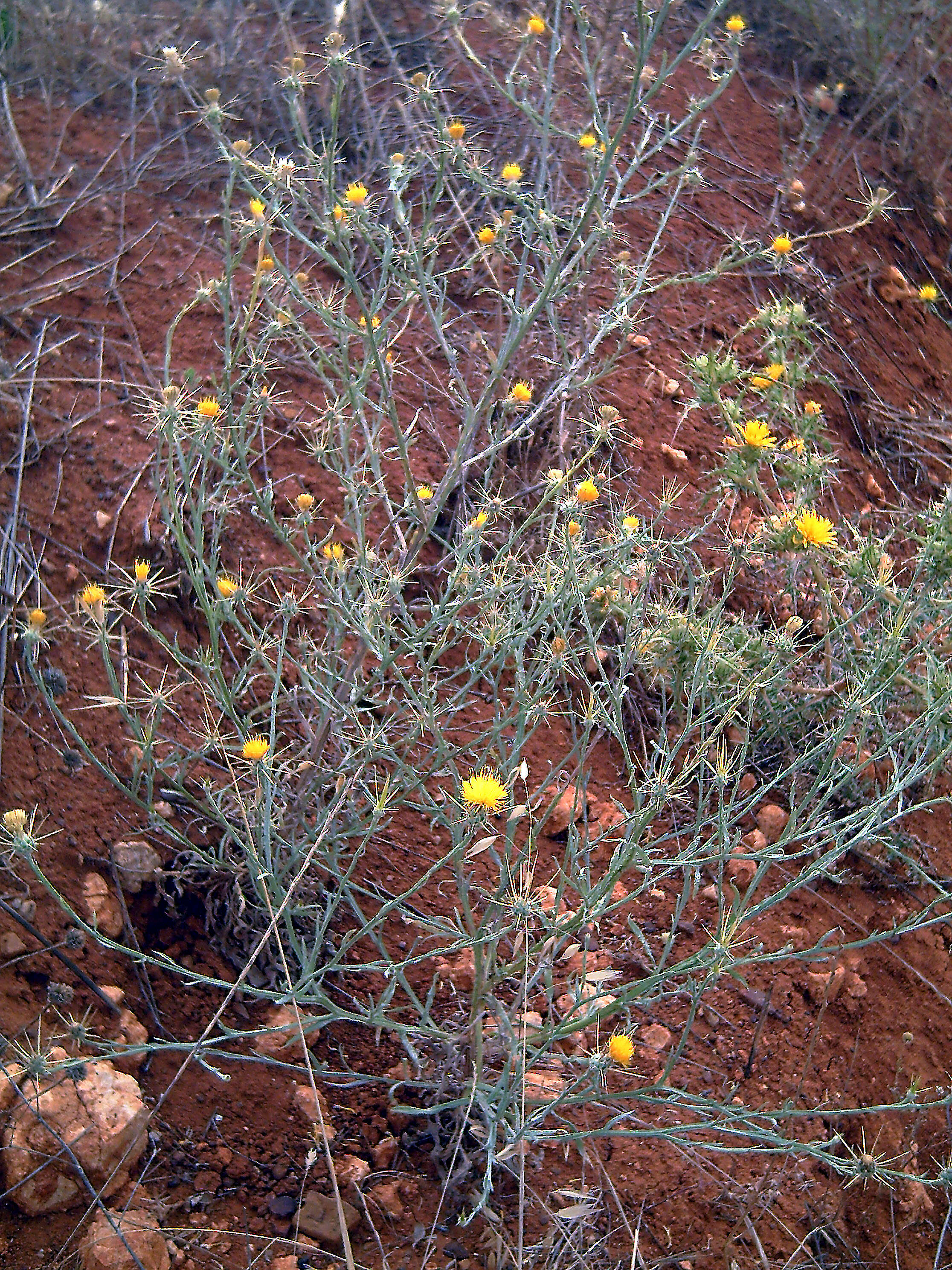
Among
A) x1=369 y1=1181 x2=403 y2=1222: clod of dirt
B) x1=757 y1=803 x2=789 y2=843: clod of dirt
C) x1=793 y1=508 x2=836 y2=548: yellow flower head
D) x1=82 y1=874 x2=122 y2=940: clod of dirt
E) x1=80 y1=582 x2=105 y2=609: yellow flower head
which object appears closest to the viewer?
x1=80 y1=582 x2=105 y2=609: yellow flower head

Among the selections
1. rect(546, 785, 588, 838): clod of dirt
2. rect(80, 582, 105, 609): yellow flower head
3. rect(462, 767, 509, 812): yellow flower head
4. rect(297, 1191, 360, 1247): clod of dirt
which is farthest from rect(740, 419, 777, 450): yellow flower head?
rect(297, 1191, 360, 1247): clod of dirt

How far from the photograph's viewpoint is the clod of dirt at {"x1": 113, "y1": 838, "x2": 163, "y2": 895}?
2.04 m

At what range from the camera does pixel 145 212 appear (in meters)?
3.27

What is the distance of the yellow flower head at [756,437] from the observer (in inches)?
89.5

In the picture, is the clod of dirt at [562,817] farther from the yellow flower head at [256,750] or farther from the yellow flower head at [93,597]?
the yellow flower head at [93,597]

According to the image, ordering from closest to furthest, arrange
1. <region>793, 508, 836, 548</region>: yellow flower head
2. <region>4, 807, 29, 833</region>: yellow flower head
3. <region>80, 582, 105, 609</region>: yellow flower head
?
<region>4, 807, 29, 833</region>: yellow flower head < <region>80, 582, 105, 609</region>: yellow flower head < <region>793, 508, 836, 548</region>: yellow flower head

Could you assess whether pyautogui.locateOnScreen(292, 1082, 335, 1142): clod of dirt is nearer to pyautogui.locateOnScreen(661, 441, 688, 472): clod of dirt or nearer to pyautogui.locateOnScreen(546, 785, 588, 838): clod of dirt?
pyautogui.locateOnScreen(546, 785, 588, 838): clod of dirt

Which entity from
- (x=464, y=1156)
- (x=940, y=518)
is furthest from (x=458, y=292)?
(x=464, y=1156)

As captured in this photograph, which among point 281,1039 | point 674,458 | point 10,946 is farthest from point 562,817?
point 674,458

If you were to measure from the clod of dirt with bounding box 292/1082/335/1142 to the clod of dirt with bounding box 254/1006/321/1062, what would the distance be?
0.18ft

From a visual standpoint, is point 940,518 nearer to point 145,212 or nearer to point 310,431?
point 310,431

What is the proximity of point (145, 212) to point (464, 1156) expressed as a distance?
2.86 m

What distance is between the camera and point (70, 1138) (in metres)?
1.66

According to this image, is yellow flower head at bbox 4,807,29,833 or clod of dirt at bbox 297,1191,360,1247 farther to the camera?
clod of dirt at bbox 297,1191,360,1247
